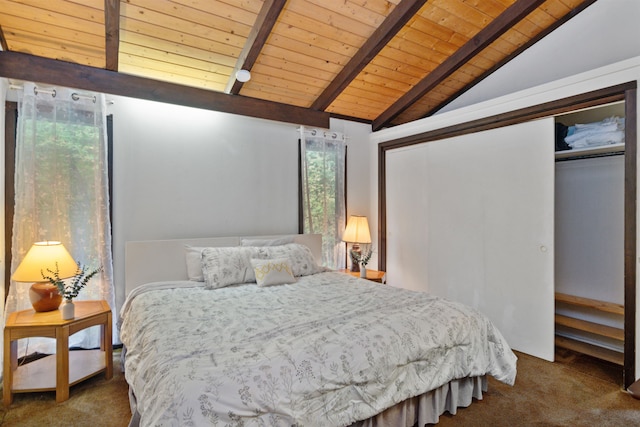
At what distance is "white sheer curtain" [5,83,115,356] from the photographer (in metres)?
2.47

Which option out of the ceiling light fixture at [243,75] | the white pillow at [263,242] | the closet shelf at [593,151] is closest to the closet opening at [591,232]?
the closet shelf at [593,151]

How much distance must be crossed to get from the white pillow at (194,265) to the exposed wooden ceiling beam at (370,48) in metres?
2.06

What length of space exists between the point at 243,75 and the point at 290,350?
2.40m

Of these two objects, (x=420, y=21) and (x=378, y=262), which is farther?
(x=378, y=262)

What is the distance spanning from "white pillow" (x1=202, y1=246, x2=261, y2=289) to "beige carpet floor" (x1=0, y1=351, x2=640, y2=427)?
3.06ft

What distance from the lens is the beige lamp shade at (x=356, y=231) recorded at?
3.88 m

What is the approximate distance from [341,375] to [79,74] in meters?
2.94

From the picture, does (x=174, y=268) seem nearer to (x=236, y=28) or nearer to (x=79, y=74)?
(x=79, y=74)

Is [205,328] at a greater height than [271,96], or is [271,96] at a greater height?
[271,96]

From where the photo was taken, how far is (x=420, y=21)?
2.87 meters

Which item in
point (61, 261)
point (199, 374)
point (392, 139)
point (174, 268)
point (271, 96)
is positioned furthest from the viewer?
point (392, 139)

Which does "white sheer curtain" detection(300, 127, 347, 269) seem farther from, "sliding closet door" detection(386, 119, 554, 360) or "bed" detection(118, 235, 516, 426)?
"bed" detection(118, 235, 516, 426)

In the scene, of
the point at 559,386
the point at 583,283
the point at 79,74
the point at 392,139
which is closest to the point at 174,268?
the point at 79,74

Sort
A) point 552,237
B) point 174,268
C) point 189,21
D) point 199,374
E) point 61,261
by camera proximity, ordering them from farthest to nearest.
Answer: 1. point 174,268
2. point 552,237
3. point 189,21
4. point 61,261
5. point 199,374
